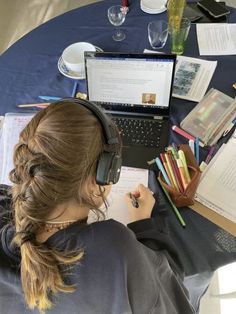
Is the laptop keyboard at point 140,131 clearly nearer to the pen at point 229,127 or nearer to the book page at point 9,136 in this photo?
the pen at point 229,127

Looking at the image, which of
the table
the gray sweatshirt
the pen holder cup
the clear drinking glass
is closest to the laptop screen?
the table

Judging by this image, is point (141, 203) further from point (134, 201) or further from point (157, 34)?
point (157, 34)

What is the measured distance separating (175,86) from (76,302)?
810mm

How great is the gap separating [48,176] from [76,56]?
2.61ft

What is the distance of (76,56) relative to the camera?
4.47ft

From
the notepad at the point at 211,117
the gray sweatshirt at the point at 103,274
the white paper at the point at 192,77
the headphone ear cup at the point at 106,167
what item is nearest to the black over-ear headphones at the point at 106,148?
the headphone ear cup at the point at 106,167

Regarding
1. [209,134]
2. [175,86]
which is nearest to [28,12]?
[175,86]

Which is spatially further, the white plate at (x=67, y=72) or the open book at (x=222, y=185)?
the white plate at (x=67, y=72)

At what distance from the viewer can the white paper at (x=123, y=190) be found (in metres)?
0.99

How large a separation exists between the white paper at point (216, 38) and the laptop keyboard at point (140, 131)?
0.38 meters

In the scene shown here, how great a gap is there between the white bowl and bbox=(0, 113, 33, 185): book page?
24cm

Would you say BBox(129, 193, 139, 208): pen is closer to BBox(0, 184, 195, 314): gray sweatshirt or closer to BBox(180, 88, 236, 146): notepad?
BBox(0, 184, 195, 314): gray sweatshirt

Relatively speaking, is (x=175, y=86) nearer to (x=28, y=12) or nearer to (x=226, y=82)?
(x=226, y=82)

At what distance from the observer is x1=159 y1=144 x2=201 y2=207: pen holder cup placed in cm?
96
